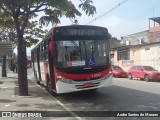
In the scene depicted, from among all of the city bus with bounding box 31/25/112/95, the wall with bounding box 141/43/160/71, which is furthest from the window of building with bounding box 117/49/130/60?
the city bus with bounding box 31/25/112/95

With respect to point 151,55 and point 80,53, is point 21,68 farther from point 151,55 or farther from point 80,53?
point 151,55

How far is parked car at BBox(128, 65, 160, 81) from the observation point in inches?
1192

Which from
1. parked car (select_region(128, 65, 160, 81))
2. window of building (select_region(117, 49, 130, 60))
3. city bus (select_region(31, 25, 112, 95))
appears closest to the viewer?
city bus (select_region(31, 25, 112, 95))

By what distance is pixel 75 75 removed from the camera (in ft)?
46.7

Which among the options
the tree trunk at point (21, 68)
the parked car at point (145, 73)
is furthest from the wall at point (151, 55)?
the tree trunk at point (21, 68)

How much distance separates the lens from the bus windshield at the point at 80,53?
14.3 meters

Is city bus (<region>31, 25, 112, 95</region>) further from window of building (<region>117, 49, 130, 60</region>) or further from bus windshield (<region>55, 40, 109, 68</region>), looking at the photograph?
window of building (<region>117, 49, 130, 60</region>)

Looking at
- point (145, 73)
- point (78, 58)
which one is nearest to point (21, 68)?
point (78, 58)

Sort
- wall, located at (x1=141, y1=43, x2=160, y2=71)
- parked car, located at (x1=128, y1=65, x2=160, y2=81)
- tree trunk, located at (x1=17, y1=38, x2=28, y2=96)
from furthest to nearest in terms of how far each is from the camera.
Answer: wall, located at (x1=141, y1=43, x2=160, y2=71) < parked car, located at (x1=128, y1=65, x2=160, y2=81) < tree trunk, located at (x1=17, y1=38, x2=28, y2=96)

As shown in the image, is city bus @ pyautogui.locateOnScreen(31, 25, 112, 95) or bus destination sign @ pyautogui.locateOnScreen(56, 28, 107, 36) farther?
bus destination sign @ pyautogui.locateOnScreen(56, 28, 107, 36)

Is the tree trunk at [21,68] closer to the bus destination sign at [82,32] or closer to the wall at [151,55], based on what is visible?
the bus destination sign at [82,32]

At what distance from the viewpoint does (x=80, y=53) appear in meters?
14.4

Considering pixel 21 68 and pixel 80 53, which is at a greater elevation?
pixel 80 53

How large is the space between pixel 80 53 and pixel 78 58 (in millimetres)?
238
